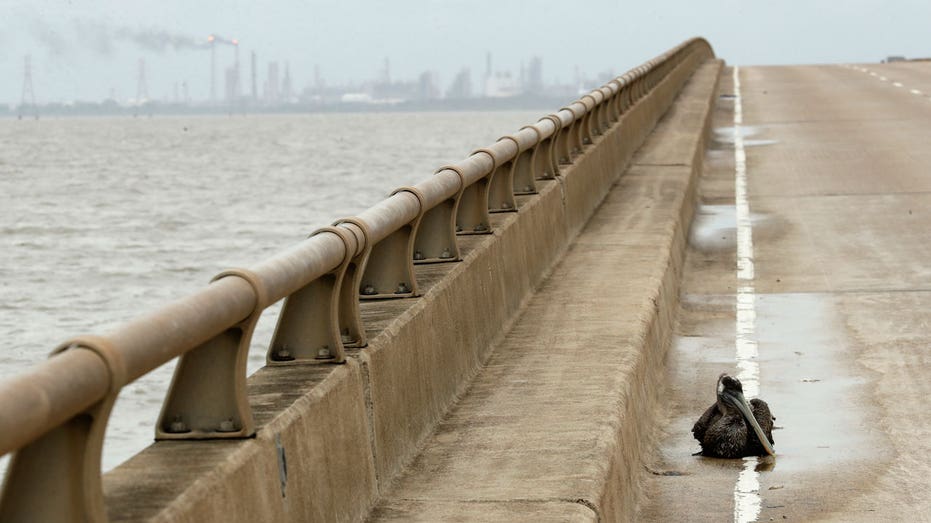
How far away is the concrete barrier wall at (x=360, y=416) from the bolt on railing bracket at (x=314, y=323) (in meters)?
0.10

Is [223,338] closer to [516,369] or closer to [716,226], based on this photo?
[516,369]

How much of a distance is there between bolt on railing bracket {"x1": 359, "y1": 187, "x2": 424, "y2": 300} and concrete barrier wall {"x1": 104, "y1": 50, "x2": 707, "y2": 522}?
0.43ft

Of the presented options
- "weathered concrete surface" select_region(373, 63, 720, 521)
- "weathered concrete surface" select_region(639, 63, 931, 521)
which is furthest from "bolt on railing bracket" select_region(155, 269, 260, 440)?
"weathered concrete surface" select_region(639, 63, 931, 521)

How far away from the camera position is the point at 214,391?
5258mm

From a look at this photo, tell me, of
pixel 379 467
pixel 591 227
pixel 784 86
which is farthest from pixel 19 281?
pixel 379 467

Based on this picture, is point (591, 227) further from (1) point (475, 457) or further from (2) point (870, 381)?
(1) point (475, 457)

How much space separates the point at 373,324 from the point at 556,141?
8246 mm

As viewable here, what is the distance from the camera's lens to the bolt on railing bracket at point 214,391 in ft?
17.0

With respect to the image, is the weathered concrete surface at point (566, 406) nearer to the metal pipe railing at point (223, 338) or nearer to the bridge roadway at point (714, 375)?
the bridge roadway at point (714, 375)

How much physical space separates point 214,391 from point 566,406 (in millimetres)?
3097

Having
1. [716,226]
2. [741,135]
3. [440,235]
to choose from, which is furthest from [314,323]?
[741,135]

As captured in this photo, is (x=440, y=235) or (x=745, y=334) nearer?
(x=440, y=235)

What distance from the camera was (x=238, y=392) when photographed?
5.21 meters

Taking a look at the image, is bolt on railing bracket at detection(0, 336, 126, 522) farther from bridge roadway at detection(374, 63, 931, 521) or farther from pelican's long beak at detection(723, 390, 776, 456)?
pelican's long beak at detection(723, 390, 776, 456)
